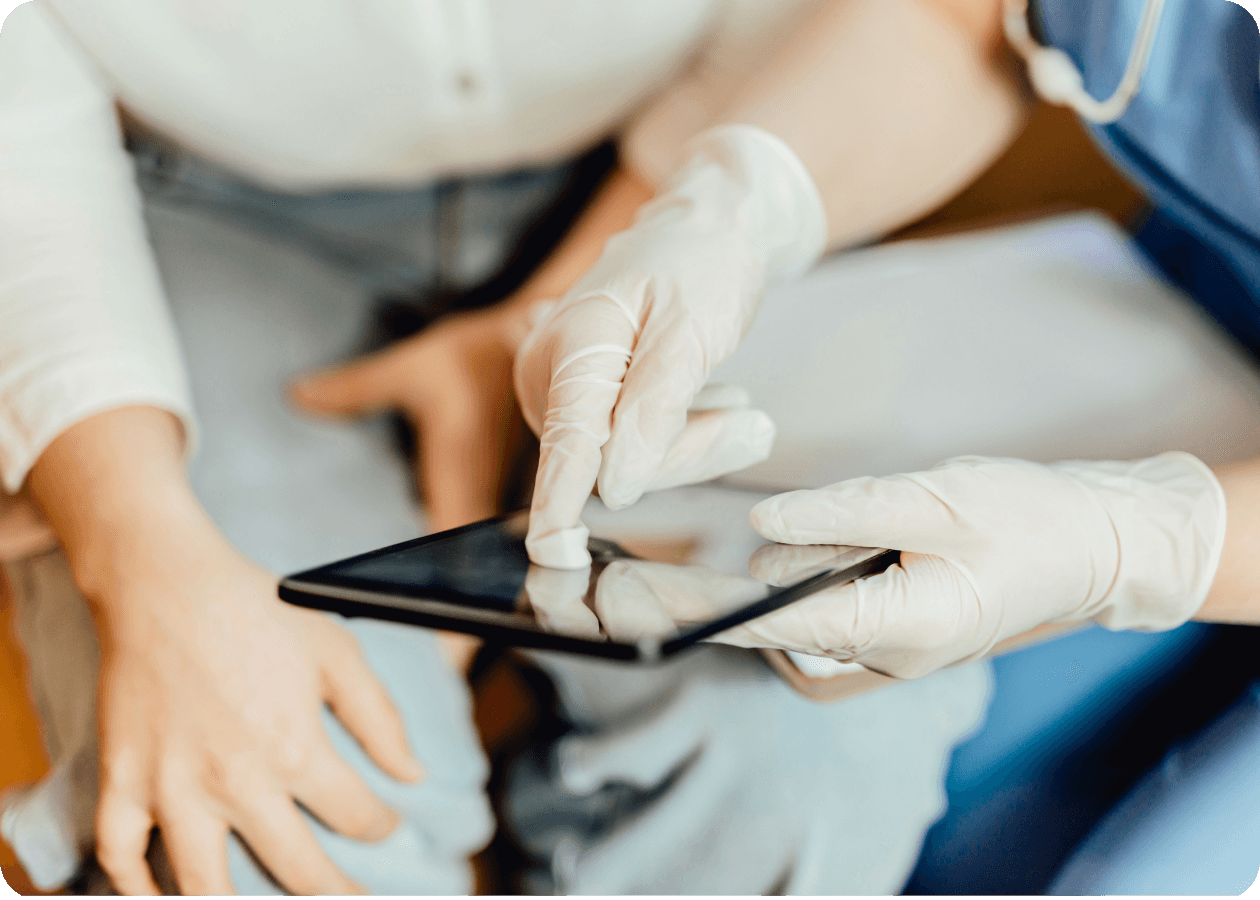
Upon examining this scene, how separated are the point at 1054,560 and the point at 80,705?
59cm

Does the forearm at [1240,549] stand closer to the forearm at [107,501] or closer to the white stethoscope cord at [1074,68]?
the white stethoscope cord at [1074,68]

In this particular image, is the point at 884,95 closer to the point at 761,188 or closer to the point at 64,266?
the point at 761,188

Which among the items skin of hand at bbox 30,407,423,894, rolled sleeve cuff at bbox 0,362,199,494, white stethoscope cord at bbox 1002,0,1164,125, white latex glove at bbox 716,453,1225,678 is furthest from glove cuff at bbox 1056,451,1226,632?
rolled sleeve cuff at bbox 0,362,199,494

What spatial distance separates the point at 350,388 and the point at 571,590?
0.41 m

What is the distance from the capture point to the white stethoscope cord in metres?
0.54

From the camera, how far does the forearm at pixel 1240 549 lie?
486mm

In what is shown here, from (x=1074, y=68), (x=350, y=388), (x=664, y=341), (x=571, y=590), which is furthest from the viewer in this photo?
(x=350, y=388)

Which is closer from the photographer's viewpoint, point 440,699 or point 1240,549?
point 1240,549

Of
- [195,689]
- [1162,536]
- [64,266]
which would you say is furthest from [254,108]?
[1162,536]

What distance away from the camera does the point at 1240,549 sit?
487 millimetres

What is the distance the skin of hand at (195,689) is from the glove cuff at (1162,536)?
0.45 metres

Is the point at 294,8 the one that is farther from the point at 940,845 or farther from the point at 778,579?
the point at 940,845

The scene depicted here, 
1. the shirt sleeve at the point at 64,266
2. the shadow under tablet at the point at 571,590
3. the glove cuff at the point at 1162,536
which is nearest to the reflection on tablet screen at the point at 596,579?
the shadow under tablet at the point at 571,590

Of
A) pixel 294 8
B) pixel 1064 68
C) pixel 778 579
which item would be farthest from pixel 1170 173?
pixel 294 8
